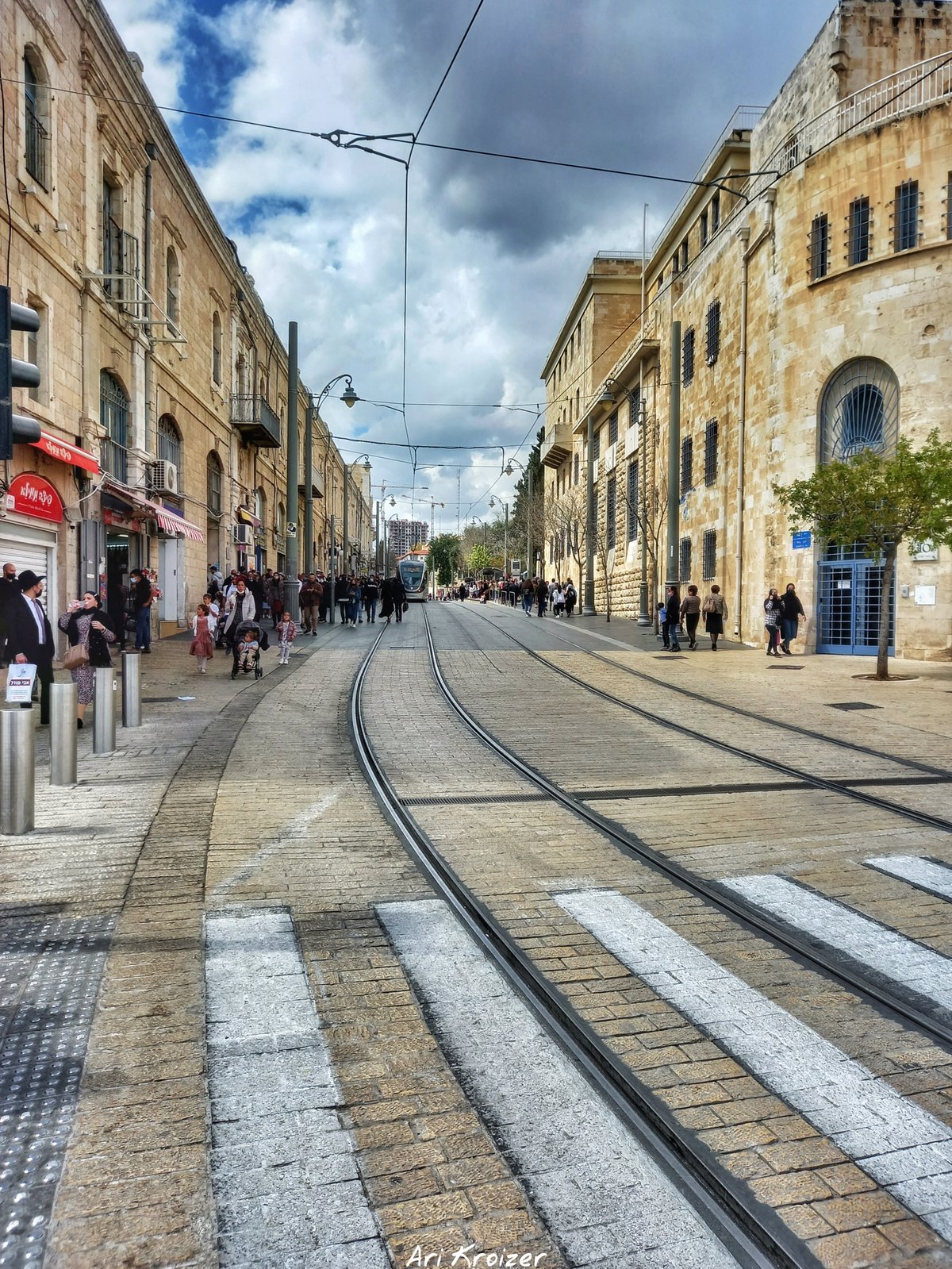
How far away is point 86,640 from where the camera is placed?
1080cm

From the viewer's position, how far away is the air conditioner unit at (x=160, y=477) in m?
21.8

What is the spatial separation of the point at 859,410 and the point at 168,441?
58.3ft

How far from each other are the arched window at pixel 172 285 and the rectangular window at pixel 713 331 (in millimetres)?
16492

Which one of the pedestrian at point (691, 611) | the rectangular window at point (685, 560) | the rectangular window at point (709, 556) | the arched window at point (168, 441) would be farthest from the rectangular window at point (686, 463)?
the arched window at point (168, 441)

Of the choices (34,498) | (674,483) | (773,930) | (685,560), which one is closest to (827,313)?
(674,483)

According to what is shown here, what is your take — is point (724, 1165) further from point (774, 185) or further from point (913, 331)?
point (774, 185)

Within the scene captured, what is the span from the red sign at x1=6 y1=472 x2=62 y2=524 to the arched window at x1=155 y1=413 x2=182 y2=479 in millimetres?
7160

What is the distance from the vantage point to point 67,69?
1706 centimetres

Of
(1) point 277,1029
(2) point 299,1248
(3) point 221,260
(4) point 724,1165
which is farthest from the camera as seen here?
(3) point 221,260

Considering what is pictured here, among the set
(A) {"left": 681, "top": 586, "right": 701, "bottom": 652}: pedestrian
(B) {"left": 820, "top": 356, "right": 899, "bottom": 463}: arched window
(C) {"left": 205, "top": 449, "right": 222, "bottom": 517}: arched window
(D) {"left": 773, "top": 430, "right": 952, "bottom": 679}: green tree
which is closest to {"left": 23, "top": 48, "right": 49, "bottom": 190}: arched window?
(C) {"left": 205, "top": 449, "right": 222, "bottom": 517}: arched window

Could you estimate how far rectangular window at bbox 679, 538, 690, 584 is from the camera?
107 ft

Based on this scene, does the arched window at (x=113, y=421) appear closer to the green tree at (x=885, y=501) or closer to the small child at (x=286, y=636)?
the small child at (x=286, y=636)

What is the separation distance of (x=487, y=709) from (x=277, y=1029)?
30.7 ft

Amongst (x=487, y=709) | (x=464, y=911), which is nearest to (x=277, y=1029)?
(x=464, y=911)
